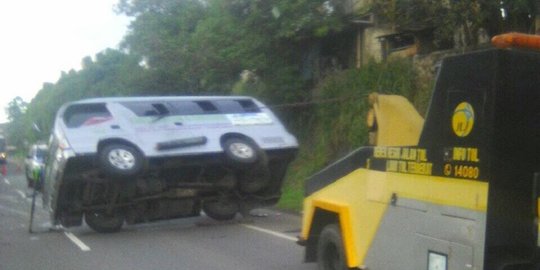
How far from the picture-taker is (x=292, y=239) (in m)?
14.3

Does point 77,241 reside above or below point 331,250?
below

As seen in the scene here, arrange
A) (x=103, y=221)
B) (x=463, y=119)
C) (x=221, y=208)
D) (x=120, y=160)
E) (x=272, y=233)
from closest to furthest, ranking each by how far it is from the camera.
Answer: (x=463, y=119) → (x=272, y=233) → (x=120, y=160) → (x=103, y=221) → (x=221, y=208)

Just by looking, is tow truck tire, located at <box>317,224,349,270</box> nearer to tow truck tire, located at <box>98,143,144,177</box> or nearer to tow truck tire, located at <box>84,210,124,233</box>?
tow truck tire, located at <box>98,143,144,177</box>

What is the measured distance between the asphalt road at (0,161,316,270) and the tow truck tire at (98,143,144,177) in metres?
1.19

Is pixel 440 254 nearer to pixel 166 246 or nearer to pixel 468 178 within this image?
pixel 468 178

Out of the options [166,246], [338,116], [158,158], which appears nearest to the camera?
[166,246]

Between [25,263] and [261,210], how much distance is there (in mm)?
7448

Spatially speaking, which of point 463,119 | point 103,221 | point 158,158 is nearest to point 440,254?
point 463,119

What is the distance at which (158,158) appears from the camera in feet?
52.3

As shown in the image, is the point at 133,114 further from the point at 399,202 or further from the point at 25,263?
the point at 399,202

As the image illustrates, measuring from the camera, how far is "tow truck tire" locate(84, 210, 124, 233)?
643 inches

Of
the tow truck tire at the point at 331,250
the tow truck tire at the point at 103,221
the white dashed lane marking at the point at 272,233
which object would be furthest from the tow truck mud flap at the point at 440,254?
the tow truck tire at the point at 103,221

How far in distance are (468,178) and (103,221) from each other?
10772 millimetres

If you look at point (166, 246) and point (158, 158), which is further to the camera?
point (158, 158)
